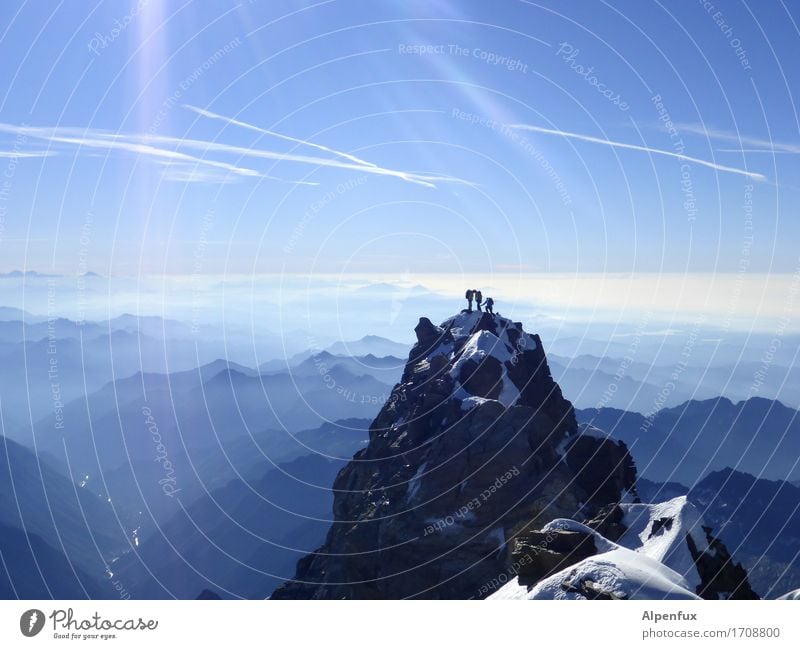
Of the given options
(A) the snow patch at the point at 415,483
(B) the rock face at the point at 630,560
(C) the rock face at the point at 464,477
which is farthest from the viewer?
(A) the snow patch at the point at 415,483

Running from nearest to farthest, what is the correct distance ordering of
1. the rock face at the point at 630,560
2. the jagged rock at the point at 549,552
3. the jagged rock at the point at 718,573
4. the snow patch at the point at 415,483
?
the rock face at the point at 630,560 → the jagged rock at the point at 549,552 → the jagged rock at the point at 718,573 → the snow patch at the point at 415,483

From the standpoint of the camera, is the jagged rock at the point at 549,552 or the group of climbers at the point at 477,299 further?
the group of climbers at the point at 477,299

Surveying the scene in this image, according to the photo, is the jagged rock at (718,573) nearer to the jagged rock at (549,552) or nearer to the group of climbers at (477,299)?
the jagged rock at (549,552)

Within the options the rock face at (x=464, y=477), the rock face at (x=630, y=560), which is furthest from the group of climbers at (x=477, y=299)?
the rock face at (x=630, y=560)

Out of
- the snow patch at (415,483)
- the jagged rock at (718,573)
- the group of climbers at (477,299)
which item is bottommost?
the snow patch at (415,483)

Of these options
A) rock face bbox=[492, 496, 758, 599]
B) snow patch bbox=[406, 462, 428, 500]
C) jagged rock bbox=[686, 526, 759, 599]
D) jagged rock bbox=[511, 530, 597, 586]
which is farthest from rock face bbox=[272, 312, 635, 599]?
jagged rock bbox=[511, 530, 597, 586]

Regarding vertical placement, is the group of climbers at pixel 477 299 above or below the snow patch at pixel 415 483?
above

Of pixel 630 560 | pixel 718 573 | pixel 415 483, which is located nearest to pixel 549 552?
pixel 630 560

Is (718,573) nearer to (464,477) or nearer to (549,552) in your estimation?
(549,552)
